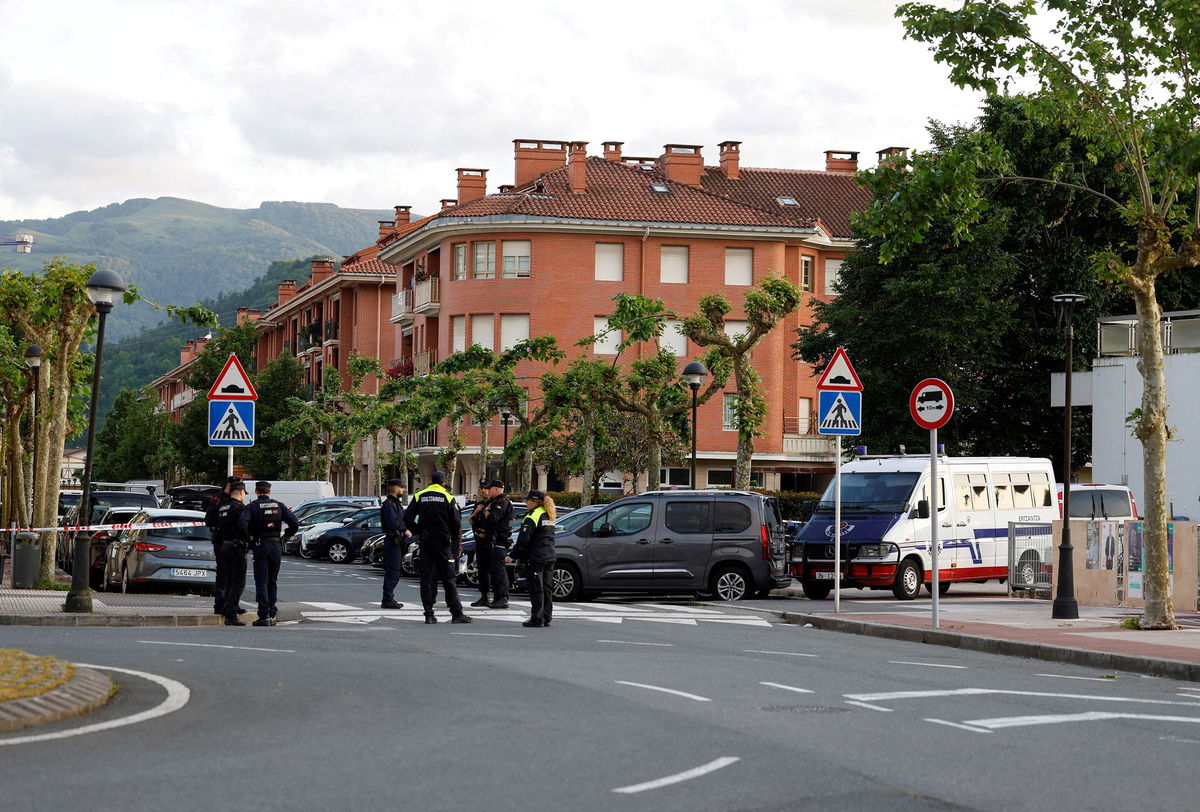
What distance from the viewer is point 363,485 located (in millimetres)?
90312

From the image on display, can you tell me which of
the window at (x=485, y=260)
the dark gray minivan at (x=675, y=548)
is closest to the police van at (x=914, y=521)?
the dark gray minivan at (x=675, y=548)

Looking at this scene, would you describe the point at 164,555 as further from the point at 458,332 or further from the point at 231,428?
the point at 458,332

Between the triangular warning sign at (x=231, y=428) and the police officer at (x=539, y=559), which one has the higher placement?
the triangular warning sign at (x=231, y=428)

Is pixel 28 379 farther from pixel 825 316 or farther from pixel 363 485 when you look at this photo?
pixel 363 485

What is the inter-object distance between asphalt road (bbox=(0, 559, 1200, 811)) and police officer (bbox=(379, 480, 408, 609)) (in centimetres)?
662

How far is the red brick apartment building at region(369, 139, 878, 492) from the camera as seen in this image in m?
66.4

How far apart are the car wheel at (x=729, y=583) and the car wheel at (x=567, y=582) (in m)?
2.16

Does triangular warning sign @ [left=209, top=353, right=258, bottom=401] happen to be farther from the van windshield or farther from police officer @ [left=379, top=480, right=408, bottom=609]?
the van windshield

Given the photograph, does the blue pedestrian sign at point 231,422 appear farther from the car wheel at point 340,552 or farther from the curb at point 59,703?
the car wheel at point 340,552

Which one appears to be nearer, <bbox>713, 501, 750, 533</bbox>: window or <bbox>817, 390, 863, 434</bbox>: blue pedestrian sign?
<bbox>817, 390, 863, 434</bbox>: blue pedestrian sign

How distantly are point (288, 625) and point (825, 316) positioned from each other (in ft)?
107

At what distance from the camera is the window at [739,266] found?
222 ft

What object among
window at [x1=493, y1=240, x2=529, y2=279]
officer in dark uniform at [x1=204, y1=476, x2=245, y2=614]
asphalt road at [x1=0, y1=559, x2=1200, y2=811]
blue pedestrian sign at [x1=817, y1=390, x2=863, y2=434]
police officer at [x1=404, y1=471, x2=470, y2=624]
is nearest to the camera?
asphalt road at [x1=0, y1=559, x2=1200, y2=811]

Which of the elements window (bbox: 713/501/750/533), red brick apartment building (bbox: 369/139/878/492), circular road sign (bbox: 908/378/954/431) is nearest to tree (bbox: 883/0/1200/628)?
circular road sign (bbox: 908/378/954/431)
